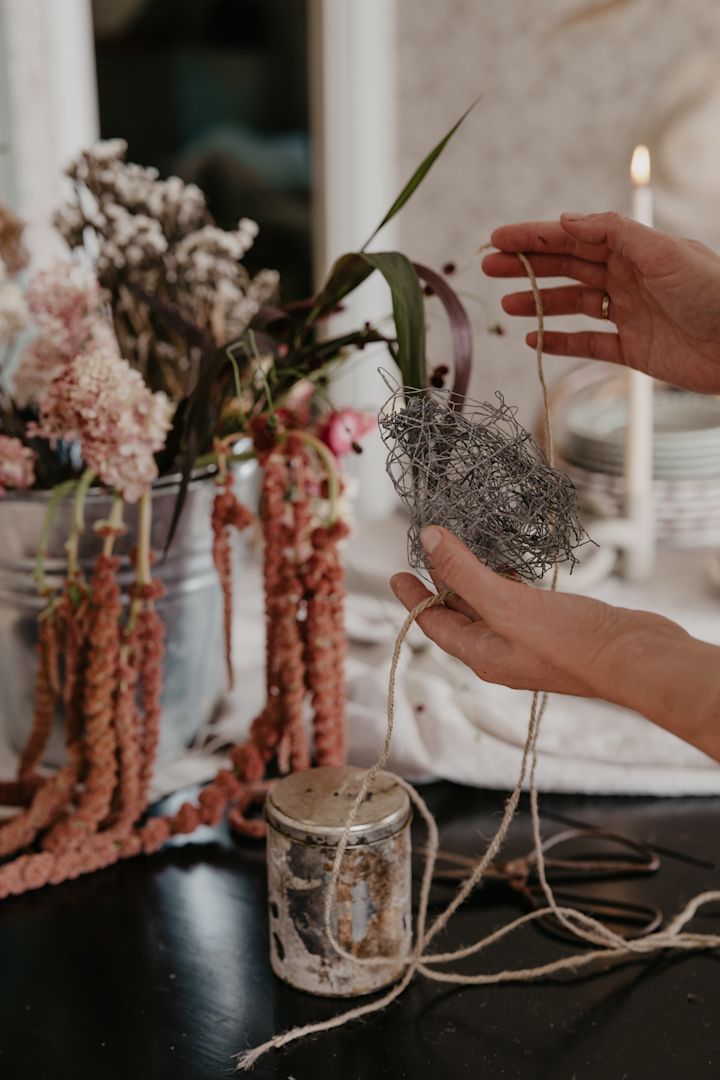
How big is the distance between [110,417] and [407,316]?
0.79 ft

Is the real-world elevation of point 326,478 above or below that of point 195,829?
above

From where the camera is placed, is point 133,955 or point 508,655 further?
point 133,955

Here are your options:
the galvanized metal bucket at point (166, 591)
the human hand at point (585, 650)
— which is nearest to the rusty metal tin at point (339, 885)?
the human hand at point (585, 650)

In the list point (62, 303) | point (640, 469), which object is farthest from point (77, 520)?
point (640, 469)

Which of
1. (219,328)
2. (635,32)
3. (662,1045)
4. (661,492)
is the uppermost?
(635,32)

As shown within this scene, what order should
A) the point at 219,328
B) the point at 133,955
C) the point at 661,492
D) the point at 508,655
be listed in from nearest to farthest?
1. the point at 508,655
2. the point at 133,955
3. the point at 219,328
4. the point at 661,492

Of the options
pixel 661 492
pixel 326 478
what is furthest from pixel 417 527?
pixel 661 492

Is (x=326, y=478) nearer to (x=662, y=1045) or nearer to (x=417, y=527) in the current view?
(x=417, y=527)

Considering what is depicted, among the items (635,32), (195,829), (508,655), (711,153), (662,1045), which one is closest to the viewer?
(508,655)

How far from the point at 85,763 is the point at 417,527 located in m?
0.44

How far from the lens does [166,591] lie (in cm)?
105

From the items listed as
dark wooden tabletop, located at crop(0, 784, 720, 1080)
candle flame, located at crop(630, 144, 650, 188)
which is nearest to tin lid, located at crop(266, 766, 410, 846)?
dark wooden tabletop, located at crop(0, 784, 720, 1080)

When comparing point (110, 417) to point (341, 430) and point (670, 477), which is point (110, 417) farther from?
point (670, 477)

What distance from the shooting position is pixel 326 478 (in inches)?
40.4
